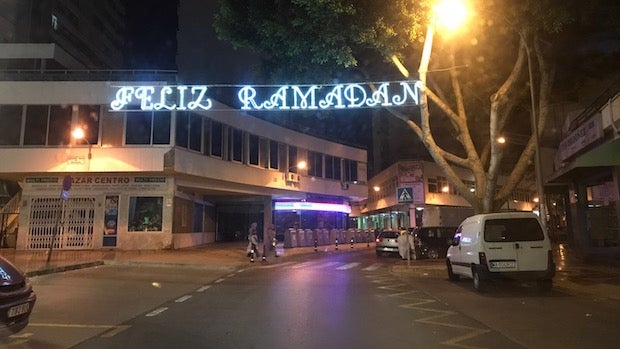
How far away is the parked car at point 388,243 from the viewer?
24812 mm

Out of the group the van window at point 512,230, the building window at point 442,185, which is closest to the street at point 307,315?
the van window at point 512,230

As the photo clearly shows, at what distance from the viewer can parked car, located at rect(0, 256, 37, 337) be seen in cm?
579

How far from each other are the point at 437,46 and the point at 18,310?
1581 centimetres

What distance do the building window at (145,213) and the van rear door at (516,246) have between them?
17.9 meters

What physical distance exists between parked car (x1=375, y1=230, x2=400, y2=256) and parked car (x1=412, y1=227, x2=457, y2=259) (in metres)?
1.21

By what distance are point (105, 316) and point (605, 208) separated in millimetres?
23298

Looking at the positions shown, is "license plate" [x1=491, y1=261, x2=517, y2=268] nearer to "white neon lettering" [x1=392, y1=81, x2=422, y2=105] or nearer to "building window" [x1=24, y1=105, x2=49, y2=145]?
"white neon lettering" [x1=392, y1=81, x2=422, y2=105]

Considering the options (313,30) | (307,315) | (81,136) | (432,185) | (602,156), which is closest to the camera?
(307,315)

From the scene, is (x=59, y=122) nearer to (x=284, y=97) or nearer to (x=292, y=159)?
(x=284, y=97)

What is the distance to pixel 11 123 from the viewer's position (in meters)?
24.8

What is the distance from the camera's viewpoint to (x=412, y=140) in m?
55.3

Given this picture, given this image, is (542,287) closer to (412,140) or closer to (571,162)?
(571,162)

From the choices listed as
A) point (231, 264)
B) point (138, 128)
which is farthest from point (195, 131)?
point (231, 264)

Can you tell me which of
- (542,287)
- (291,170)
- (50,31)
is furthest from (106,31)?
(542,287)
